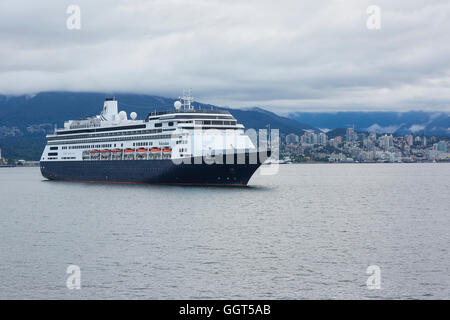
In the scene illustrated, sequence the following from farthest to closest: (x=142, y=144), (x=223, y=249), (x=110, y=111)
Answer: (x=110, y=111), (x=142, y=144), (x=223, y=249)

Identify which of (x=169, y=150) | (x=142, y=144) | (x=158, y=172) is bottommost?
(x=158, y=172)

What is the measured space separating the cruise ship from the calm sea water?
401 inches

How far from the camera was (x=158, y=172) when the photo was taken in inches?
3270

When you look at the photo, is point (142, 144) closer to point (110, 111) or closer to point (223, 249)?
point (110, 111)

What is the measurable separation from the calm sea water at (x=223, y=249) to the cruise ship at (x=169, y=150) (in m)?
10.2

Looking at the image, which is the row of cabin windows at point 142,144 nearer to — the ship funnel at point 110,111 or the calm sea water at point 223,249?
the calm sea water at point 223,249

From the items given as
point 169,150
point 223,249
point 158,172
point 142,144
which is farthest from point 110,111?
point 223,249

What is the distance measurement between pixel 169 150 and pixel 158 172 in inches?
142

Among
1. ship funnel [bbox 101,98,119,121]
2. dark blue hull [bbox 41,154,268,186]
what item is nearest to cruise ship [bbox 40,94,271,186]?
dark blue hull [bbox 41,154,268,186]
